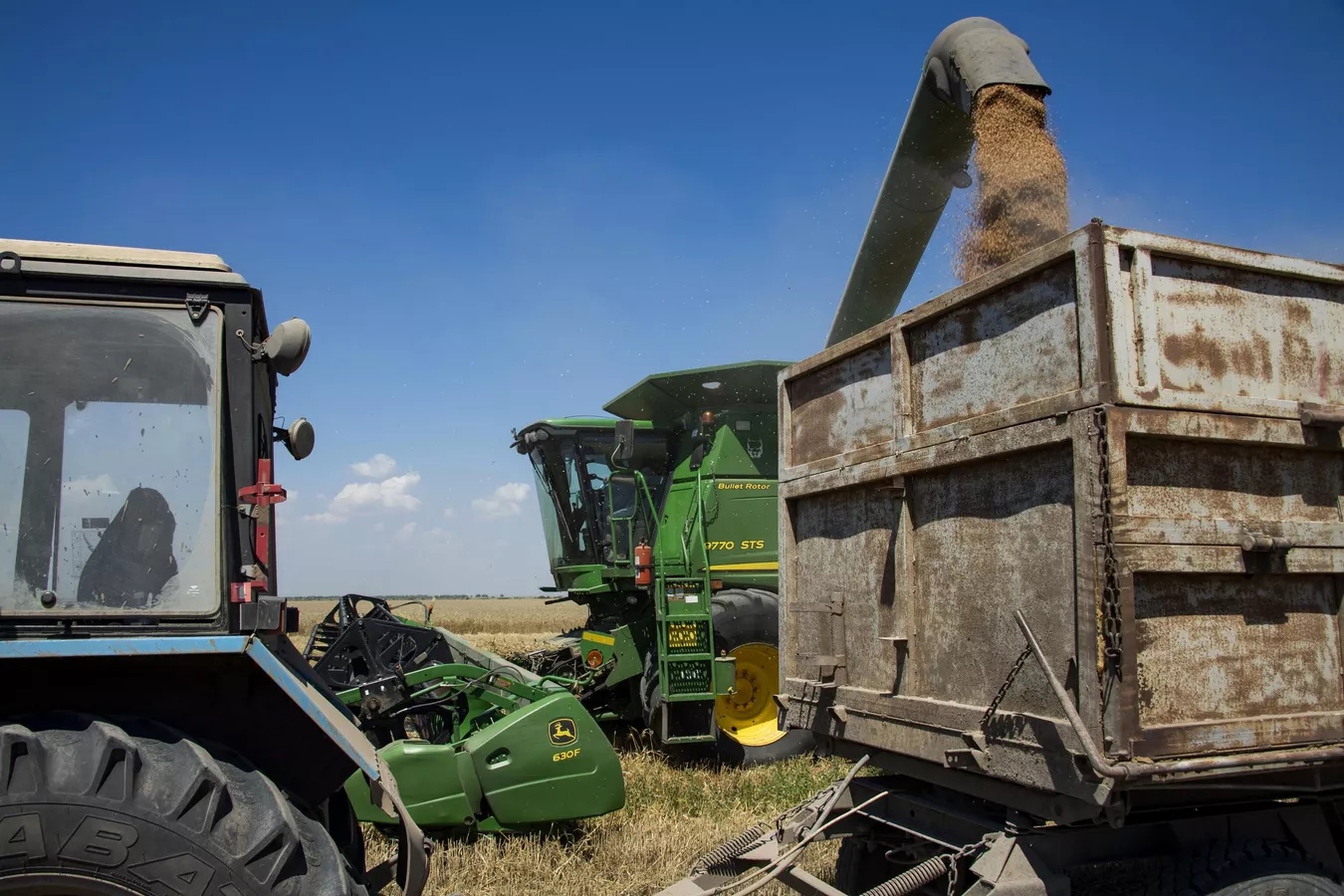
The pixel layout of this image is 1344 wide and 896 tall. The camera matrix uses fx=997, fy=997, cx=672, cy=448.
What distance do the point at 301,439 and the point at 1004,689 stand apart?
2.33 m

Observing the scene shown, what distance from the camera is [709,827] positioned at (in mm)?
5859

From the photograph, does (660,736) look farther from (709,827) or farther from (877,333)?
(877,333)

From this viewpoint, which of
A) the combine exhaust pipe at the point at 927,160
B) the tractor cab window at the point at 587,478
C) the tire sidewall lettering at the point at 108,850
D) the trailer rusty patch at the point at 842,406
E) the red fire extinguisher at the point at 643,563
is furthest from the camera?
the tractor cab window at the point at 587,478

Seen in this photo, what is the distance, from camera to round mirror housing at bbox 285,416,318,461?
3.12 meters

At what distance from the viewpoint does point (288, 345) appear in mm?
2943

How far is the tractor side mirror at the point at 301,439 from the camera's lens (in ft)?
10.2

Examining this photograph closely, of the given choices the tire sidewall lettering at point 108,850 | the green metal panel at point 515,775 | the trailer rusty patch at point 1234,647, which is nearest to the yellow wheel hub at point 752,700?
the green metal panel at point 515,775

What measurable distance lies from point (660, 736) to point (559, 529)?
2692 millimetres

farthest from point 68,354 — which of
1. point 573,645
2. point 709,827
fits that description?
point 573,645

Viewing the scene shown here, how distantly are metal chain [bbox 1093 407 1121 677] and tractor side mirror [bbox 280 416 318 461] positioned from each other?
2368 millimetres

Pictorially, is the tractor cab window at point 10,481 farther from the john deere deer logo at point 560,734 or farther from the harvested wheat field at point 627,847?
the john deere deer logo at point 560,734

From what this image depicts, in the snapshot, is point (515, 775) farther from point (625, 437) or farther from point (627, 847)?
point (625, 437)

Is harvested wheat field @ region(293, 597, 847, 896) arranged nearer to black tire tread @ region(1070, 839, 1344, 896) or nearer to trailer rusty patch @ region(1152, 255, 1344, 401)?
black tire tread @ region(1070, 839, 1344, 896)

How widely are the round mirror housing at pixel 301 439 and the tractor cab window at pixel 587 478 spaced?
6.62 meters
